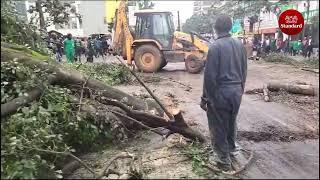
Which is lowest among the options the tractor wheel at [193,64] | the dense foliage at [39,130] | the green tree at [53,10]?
the tractor wheel at [193,64]

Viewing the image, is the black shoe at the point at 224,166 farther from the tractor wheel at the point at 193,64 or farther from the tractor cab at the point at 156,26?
the tractor cab at the point at 156,26

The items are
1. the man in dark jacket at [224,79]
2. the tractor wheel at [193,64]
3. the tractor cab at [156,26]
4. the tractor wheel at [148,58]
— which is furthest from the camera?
the tractor wheel at [148,58]

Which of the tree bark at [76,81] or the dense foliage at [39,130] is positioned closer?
the dense foliage at [39,130]

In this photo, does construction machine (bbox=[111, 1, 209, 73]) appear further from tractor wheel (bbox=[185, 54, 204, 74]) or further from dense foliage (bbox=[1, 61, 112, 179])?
dense foliage (bbox=[1, 61, 112, 179])

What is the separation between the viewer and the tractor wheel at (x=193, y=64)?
13.9 meters

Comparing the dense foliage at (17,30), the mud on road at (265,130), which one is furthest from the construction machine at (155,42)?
the dense foliage at (17,30)

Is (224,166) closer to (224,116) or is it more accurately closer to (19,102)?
(224,116)

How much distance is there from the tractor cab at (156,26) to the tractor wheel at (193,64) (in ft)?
2.97

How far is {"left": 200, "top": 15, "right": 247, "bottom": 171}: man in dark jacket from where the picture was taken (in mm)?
4039

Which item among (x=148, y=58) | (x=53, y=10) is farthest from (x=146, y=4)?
(x=148, y=58)

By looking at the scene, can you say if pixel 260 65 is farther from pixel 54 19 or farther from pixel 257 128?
pixel 54 19

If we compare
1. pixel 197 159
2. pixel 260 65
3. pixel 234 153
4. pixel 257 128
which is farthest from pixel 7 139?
pixel 260 65

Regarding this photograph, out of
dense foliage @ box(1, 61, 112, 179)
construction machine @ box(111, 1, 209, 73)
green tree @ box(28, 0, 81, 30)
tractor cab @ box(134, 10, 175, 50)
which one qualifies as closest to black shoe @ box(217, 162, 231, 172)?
dense foliage @ box(1, 61, 112, 179)

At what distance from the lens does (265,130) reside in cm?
524
